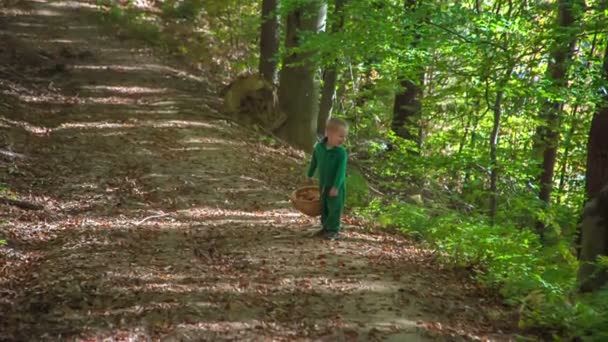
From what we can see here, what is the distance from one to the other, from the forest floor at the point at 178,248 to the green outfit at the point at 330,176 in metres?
0.43

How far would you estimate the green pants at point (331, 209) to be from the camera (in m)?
6.73

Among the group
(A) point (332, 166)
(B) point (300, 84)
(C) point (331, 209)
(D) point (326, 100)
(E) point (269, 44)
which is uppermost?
(E) point (269, 44)

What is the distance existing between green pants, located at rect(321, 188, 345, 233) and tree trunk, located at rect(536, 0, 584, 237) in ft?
12.2

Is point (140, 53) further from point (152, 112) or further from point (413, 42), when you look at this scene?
point (413, 42)

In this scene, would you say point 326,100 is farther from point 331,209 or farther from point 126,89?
point 331,209

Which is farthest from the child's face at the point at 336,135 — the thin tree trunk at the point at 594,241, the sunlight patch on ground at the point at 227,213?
the thin tree trunk at the point at 594,241

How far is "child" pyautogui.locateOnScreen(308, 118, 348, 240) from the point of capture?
6.35m

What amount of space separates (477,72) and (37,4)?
16.9 meters

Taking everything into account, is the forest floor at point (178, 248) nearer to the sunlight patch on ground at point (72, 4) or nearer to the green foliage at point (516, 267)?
the green foliage at point (516, 267)

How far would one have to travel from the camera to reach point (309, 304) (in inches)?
200

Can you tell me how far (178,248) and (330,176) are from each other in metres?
2.04

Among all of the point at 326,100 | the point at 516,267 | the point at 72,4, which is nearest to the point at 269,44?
the point at 326,100

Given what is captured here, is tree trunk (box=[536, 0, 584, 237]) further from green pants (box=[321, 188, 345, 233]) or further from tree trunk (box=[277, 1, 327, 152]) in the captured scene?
tree trunk (box=[277, 1, 327, 152])

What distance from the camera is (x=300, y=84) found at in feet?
41.3
